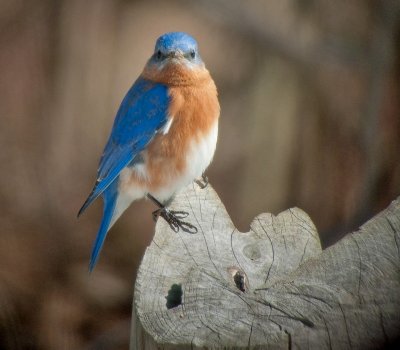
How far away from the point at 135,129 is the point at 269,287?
193cm

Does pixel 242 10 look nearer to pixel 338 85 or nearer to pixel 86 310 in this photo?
pixel 338 85

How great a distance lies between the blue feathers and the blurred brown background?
1.61 metres

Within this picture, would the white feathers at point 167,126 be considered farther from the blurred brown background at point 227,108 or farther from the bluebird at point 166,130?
the blurred brown background at point 227,108

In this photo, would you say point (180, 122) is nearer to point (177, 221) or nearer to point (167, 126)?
point (167, 126)

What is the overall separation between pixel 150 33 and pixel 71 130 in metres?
0.86

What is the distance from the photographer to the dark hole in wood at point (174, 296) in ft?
8.39

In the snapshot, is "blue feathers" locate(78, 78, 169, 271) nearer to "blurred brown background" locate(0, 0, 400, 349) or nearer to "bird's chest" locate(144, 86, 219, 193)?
"bird's chest" locate(144, 86, 219, 193)

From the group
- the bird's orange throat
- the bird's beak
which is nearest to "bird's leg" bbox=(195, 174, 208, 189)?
the bird's orange throat

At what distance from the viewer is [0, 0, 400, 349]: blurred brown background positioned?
19.0ft

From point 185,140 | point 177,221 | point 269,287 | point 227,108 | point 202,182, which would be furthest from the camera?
point 227,108

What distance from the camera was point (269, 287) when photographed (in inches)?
101

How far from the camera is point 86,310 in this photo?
21.3ft

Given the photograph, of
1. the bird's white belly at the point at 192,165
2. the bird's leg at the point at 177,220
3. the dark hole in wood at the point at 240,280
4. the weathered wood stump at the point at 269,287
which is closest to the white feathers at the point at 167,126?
the bird's white belly at the point at 192,165

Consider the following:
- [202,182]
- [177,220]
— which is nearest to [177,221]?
[177,220]
